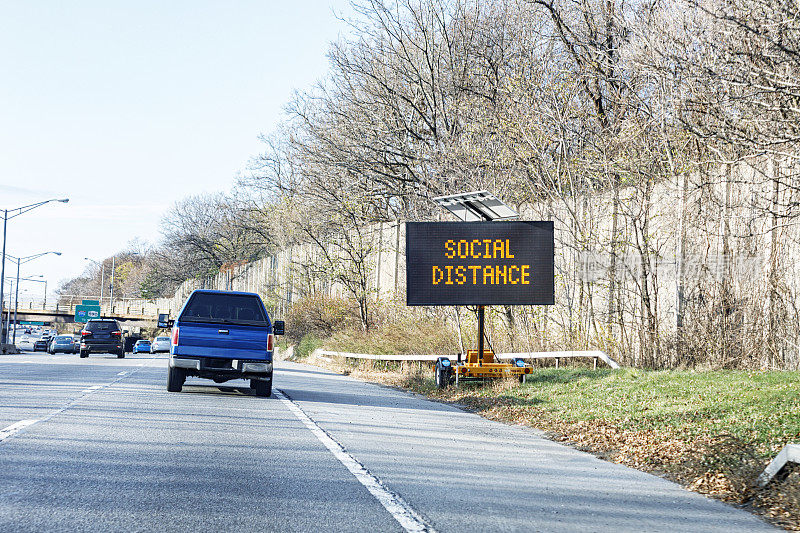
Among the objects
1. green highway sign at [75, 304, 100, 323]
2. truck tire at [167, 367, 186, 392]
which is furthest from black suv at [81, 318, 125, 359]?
green highway sign at [75, 304, 100, 323]

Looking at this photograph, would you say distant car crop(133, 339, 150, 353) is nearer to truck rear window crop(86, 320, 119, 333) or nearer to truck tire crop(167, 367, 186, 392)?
truck rear window crop(86, 320, 119, 333)

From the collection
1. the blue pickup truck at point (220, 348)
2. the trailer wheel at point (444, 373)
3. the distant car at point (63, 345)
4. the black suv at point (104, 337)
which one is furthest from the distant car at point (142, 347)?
the blue pickup truck at point (220, 348)

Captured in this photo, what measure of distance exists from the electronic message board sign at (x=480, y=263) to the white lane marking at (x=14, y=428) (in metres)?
8.92

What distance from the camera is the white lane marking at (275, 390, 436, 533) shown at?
6184mm

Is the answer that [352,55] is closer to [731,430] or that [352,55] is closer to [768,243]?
[768,243]

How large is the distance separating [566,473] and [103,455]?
15.8 feet

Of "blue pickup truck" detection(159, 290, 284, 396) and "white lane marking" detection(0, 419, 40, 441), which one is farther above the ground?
"blue pickup truck" detection(159, 290, 284, 396)

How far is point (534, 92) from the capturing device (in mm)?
23484

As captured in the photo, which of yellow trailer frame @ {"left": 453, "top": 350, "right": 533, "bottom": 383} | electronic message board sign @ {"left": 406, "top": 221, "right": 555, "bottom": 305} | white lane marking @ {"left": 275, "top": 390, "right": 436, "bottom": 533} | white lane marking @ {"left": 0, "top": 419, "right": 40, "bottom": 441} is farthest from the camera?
yellow trailer frame @ {"left": 453, "top": 350, "right": 533, "bottom": 383}

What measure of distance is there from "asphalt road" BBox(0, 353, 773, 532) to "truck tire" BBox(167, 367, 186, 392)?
2.63m

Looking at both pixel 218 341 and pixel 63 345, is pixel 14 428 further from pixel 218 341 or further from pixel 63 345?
pixel 63 345

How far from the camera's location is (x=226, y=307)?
1766 cm

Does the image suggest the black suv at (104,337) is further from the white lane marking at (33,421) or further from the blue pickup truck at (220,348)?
the blue pickup truck at (220,348)

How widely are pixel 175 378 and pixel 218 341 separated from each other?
1.31 metres
